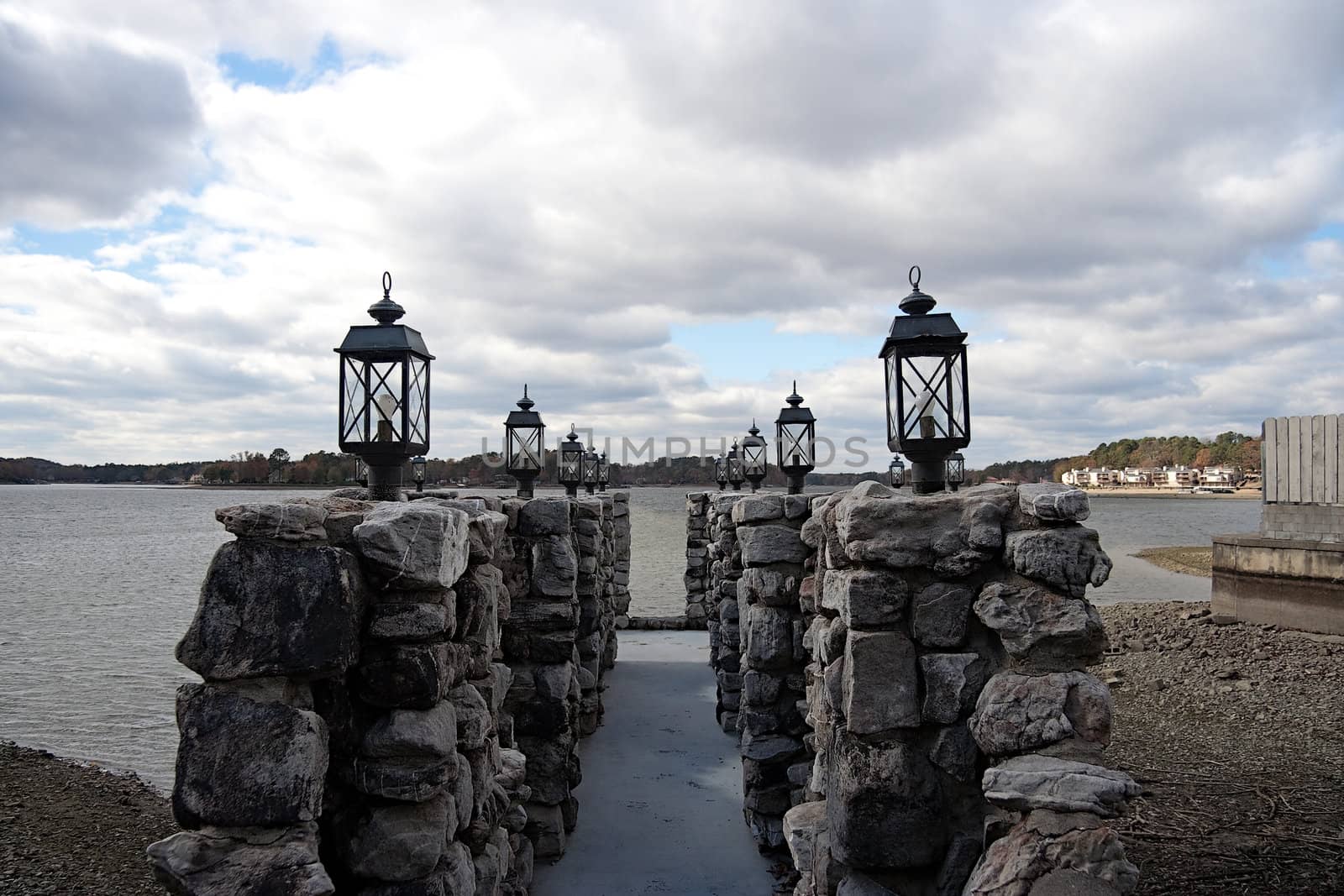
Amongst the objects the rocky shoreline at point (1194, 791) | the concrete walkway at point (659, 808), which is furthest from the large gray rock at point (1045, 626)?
the concrete walkway at point (659, 808)

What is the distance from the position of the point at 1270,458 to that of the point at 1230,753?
765 cm

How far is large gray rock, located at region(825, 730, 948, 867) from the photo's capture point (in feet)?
9.87

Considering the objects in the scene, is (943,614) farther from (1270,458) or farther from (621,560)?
(621,560)

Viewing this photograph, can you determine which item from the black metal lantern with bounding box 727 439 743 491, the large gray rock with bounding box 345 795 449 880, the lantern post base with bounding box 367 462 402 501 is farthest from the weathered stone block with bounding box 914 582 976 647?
the black metal lantern with bounding box 727 439 743 491

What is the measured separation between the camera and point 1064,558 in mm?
2820

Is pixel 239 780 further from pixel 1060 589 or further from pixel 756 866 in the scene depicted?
pixel 756 866

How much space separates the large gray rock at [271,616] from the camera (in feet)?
7.63

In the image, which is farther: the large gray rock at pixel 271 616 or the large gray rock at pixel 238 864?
the large gray rock at pixel 271 616

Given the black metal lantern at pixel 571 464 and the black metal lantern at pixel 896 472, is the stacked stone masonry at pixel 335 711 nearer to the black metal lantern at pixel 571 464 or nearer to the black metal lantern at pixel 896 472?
the black metal lantern at pixel 571 464

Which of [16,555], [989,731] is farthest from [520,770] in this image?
[16,555]

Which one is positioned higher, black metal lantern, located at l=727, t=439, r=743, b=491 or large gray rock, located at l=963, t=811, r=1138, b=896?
black metal lantern, located at l=727, t=439, r=743, b=491

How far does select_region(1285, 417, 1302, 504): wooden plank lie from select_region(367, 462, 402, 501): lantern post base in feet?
44.1

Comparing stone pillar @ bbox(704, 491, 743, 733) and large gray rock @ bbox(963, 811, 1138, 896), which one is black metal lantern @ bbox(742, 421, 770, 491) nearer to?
stone pillar @ bbox(704, 491, 743, 733)

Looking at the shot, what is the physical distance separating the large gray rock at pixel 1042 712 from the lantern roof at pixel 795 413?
25.9ft
